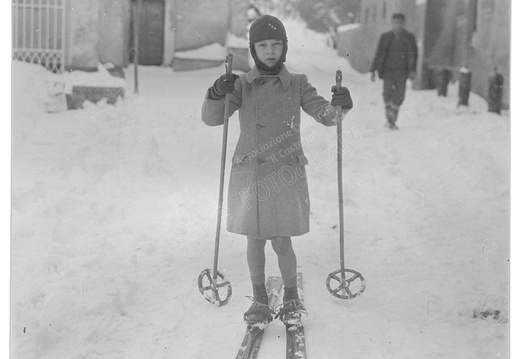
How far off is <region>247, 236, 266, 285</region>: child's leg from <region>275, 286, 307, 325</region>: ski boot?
0.33ft

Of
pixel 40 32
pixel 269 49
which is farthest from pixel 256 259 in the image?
pixel 40 32

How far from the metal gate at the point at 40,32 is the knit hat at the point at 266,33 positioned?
2.16 ft

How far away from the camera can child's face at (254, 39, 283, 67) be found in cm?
189

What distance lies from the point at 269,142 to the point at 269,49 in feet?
1.00

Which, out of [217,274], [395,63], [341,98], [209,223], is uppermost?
[395,63]

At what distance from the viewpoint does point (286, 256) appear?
1.99 m

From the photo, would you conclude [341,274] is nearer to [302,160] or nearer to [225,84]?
[302,160]

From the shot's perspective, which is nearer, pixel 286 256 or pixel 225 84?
pixel 225 84

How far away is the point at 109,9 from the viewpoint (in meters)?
1.99

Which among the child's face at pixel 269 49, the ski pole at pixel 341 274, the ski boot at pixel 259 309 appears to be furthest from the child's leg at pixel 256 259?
the child's face at pixel 269 49

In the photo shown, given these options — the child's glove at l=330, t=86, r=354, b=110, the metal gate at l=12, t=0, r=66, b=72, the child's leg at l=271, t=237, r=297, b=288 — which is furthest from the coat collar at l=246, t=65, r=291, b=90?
the metal gate at l=12, t=0, r=66, b=72

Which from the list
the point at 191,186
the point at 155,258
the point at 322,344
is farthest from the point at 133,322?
the point at 322,344

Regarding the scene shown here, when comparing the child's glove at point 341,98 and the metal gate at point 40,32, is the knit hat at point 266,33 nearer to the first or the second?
the child's glove at point 341,98

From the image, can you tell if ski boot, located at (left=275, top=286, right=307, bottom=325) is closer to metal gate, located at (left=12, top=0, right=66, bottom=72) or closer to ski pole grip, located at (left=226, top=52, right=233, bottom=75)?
ski pole grip, located at (left=226, top=52, right=233, bottom=75)
